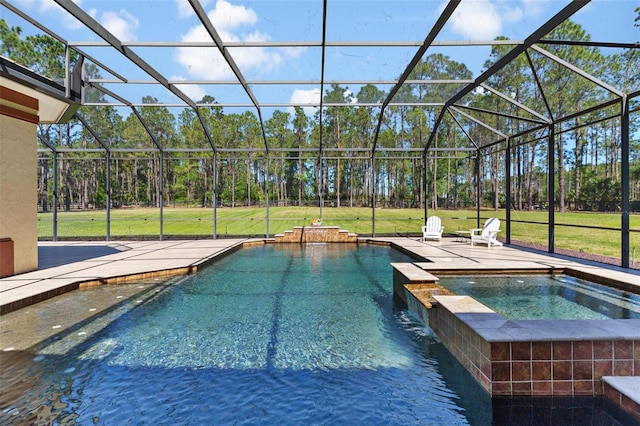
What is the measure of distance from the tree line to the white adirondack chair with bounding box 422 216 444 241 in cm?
81

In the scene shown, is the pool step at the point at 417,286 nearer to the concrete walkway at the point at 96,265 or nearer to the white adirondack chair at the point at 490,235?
the concrete walkway at the point at 96,265

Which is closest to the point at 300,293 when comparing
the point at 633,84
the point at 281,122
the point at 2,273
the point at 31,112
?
the point at 2,273

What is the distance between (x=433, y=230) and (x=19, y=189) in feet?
35.2

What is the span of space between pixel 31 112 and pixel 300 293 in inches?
234

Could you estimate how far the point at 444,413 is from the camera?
7.86ft

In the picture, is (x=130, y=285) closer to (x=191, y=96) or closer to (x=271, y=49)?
(x=271, y=49)

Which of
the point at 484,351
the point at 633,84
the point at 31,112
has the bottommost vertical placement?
the point at 484,351

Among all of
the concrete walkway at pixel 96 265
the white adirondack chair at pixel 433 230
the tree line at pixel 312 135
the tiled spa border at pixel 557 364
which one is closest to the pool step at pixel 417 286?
the tiled spa border at pixel 557 364

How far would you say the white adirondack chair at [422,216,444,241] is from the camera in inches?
452

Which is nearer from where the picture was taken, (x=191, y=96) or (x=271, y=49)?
(x=271, y=49)

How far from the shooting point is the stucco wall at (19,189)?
5.92 metres

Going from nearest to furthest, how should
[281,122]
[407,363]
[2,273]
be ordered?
1. [407,363]
2. [2,273]
3. [281,122]

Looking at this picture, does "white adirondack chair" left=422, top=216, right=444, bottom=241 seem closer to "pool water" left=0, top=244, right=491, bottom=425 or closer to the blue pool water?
"pool water" left=0, top=244, right=491, bottom=425

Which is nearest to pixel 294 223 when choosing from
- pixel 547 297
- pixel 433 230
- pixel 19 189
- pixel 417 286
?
pixel 433 230
